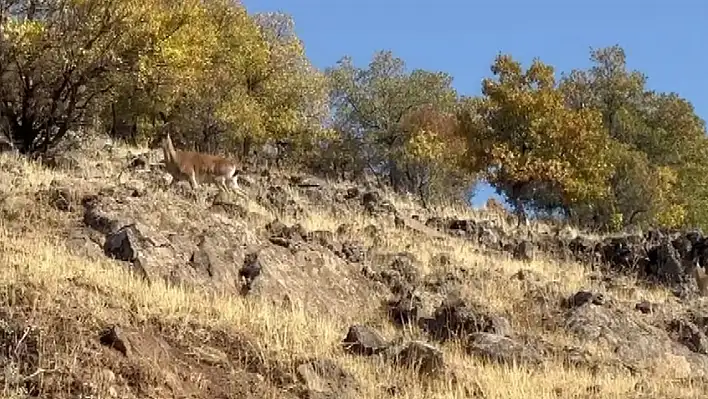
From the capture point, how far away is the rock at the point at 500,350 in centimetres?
1348

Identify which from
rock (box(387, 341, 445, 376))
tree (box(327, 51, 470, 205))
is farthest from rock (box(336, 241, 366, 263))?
tree (box(327, 51, 470, 205))

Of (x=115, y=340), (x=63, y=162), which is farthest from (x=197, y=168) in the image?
(x=115, y=340)

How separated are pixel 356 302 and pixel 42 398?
8170 millimetres

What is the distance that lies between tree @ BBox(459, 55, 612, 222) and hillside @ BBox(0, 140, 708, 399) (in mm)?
17206

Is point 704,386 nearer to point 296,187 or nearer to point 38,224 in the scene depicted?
point 38,224

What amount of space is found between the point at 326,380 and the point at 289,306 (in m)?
3.66

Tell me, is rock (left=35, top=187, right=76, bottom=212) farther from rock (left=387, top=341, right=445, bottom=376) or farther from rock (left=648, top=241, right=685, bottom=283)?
rock (left=648, top=241, right=685, bottom=283)

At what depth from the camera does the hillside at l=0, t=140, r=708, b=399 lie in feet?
34.0

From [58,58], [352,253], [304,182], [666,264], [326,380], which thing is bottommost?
[326,380]

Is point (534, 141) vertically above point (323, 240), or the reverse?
point (534, 141)

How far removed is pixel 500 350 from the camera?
44.9 ft

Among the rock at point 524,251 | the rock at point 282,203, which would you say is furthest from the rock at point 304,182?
the rock at point 524,251

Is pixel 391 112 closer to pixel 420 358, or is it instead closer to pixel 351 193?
pixel 351 193

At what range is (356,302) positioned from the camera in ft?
55.9
